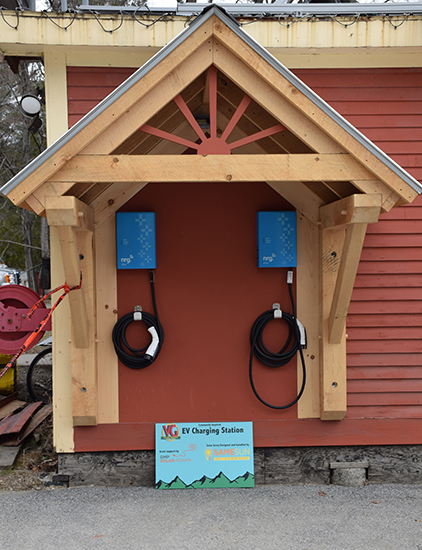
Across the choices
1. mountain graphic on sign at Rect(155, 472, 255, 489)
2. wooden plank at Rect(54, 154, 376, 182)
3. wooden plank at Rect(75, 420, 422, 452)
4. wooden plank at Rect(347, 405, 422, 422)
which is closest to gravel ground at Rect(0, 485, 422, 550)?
mountain graphic on sign at Rect(155, 472, 255, 489)

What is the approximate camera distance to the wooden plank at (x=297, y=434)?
3980 mm

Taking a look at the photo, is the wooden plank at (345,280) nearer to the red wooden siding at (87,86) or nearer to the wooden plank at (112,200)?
the wooden plank at (112,200)

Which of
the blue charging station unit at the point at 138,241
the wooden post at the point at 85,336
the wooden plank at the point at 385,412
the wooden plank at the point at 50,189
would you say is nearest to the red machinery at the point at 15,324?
the wooden post at the point at 85,336

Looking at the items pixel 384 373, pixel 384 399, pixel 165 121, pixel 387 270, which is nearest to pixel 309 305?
pixel 387 270

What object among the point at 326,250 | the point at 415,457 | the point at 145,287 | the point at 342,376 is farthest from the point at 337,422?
the point at 145,287

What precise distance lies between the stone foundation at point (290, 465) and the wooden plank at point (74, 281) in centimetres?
104

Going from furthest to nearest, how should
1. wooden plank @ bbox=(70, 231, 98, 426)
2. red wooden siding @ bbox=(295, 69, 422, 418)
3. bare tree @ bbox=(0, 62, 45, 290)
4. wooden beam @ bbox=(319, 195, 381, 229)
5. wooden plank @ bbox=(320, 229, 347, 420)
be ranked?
bare tree @ bbox=(0, 62, 45, 290)
red wooden siding @ bbox=(295, 69, 422, 418)
wooden plank @ bbox=(320, 229, 347, 420)
wooden plank @ bbox=(70, 231, 98, 426)
wooden beam @ bbox=(319, 195, 381, 229)

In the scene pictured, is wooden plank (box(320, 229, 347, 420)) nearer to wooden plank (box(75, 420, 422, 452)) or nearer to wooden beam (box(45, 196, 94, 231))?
wooden plank (box(75, 420, 422, 452))

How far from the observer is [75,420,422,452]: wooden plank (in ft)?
13.1

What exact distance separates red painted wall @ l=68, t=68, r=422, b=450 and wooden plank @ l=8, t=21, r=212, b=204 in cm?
124

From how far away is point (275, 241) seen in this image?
3949mm

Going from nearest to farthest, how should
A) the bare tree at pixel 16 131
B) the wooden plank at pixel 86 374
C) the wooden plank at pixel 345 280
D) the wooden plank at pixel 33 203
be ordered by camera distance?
the wooden plank at pixel 33 203 → the wooden plank at pixel 345 280 → the wooden plank at pixel 86 374 → the bare tree at pixel 16 131

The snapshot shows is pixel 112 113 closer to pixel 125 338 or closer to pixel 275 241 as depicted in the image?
pixel 275 241

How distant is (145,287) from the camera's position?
4004 mm
